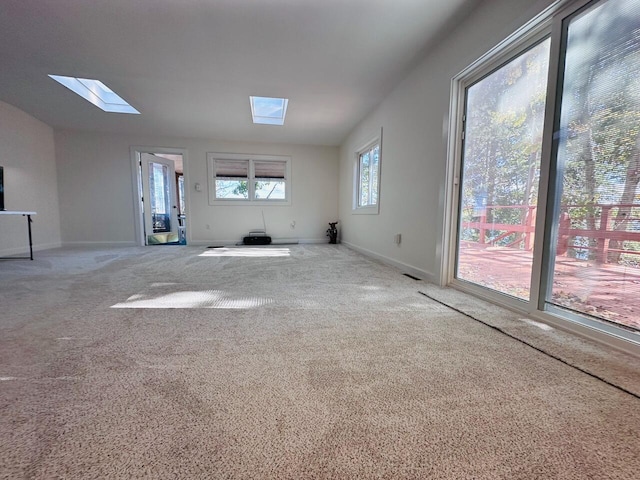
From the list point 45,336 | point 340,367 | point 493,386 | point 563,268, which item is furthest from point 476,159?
point 45,336

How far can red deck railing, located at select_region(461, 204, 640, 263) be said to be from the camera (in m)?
1.28

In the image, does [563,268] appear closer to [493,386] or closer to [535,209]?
[535,209]

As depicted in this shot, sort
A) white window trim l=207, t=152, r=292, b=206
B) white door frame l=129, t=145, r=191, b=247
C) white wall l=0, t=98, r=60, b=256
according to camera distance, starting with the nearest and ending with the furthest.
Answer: white wall l=0, t=98, r=60, b=256, white door frame l=129, t=145, r=191, b=247, white window trim l=207, t=152, r=292, b=206

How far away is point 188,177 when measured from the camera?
568 centimetres

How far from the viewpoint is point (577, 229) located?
1.47m

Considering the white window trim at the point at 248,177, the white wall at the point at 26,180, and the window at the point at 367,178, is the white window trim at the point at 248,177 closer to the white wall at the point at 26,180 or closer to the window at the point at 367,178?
the window at the point at 367,178

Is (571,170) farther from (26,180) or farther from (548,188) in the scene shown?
(26,180)

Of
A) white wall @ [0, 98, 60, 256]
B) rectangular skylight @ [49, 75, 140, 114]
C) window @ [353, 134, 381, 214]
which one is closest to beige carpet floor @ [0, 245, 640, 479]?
window @ [353, 134, 381, 214]

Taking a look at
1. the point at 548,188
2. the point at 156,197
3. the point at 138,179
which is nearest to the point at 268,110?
the point at 138,179

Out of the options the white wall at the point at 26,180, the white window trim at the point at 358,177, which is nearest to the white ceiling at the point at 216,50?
the white wall at the point at 26,180

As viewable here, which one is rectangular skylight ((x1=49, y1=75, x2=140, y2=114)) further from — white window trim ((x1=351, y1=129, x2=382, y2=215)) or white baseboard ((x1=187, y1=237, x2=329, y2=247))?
white window trim ((x1=351, y1=129, x2=382, y2=215))

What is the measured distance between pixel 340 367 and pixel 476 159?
212 centimetres

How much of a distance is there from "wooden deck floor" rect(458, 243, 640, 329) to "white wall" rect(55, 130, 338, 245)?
15.0 ft

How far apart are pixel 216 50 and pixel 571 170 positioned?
10.4 feet
